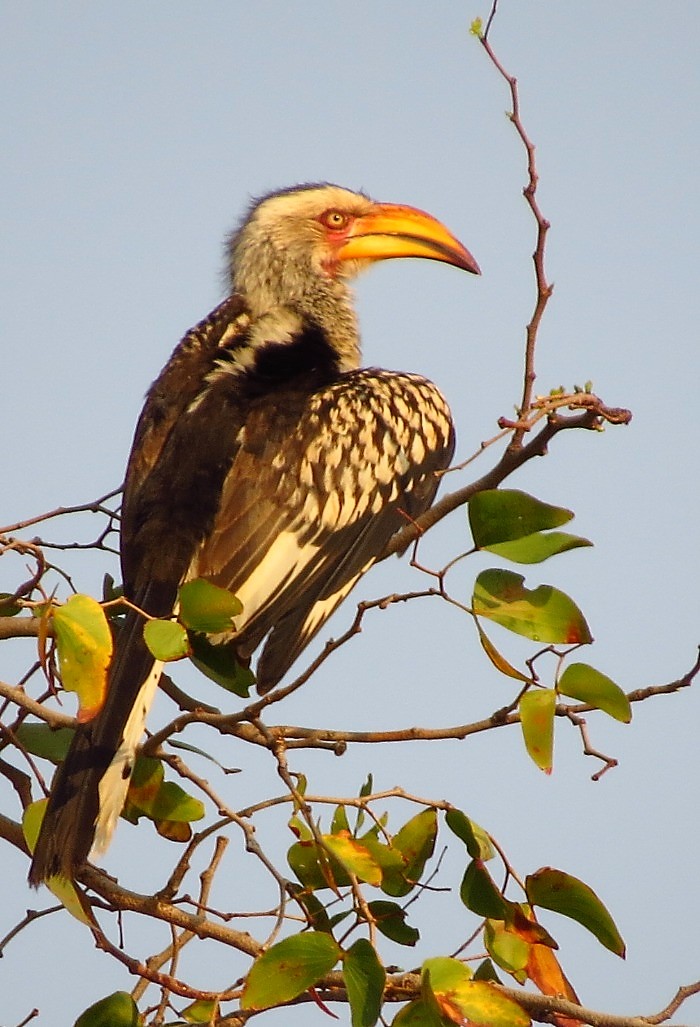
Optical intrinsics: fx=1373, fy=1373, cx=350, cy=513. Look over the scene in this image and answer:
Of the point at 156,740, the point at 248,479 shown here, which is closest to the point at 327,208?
the point at 248,479

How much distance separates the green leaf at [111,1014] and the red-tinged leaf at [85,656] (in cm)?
61

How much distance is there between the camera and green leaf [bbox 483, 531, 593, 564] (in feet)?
7.41

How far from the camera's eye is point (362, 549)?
343 centimetres

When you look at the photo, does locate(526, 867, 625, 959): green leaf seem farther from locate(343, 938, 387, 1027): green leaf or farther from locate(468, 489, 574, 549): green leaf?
locate(468, 489, 574, 549): green leaf

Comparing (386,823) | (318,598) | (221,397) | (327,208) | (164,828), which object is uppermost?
(327,208)

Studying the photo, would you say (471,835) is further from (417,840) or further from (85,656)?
(85,656)

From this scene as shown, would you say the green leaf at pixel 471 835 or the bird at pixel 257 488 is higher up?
the bird at pixel 257 488

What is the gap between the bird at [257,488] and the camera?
8.89 ft

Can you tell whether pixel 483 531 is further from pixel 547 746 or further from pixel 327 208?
pixel 327 208

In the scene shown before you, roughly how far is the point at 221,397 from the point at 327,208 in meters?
1.36

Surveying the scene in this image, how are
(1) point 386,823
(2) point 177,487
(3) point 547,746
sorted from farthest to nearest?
(2) point 177,487 < (1) point 386,823 < (3) point 547,746

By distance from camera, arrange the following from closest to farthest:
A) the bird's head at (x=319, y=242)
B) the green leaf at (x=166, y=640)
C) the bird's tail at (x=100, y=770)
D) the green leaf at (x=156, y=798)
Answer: the green leaf at (x=166, y=640)
the bird's tail at (x=100, y=770)
the green leaf at (x=156, y=798)
the bird's head at (x=319, y=242)

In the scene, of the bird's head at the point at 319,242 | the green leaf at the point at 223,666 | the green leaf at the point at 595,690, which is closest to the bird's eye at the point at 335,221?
the bird's head at the point at 319,242

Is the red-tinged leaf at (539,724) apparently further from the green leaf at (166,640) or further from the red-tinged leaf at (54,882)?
the red-tinged leaf at (54,882)
